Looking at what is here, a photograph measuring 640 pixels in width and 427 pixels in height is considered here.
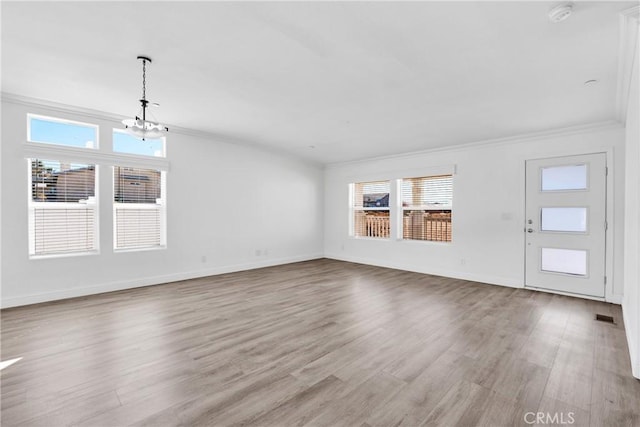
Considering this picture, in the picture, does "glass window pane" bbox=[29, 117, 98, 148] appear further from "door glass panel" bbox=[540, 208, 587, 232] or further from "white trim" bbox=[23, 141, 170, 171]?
"door glass panel" bbox=[540, 208, 587, 232]

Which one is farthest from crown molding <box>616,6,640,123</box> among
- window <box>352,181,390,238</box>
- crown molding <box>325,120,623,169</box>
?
window <box>352,181,390,238</box>

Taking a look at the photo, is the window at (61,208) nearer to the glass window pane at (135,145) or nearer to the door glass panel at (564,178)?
the glass window pane at (135,145)

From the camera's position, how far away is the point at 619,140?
165 inches

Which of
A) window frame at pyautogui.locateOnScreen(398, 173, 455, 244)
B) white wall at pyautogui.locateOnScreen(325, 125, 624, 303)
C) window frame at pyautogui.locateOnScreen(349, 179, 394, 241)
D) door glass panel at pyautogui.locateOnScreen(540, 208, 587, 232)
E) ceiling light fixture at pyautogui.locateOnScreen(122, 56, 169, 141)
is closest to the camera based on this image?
ceiling light fixture at pyautogui.locateOnScreen(122, 56, 169, 141)

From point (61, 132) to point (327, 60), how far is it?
13.1ft

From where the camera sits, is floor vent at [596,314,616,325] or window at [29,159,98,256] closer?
floor vent at [596,314,616,325]

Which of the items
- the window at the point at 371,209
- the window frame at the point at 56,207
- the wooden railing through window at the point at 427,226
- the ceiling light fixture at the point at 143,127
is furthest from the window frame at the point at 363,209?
the window frame at the point at 56,207

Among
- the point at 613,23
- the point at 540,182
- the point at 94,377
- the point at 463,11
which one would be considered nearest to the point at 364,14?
the point at 463,11

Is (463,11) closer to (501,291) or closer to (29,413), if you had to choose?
(29,413)

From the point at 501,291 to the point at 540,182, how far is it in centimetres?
189

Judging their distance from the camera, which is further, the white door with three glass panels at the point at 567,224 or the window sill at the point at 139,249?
the window sill at the point at 139,249

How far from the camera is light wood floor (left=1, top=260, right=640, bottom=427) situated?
185cm

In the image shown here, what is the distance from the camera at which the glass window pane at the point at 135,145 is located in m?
4.62

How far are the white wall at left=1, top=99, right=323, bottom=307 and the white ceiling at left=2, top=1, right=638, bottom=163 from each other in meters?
0.98
